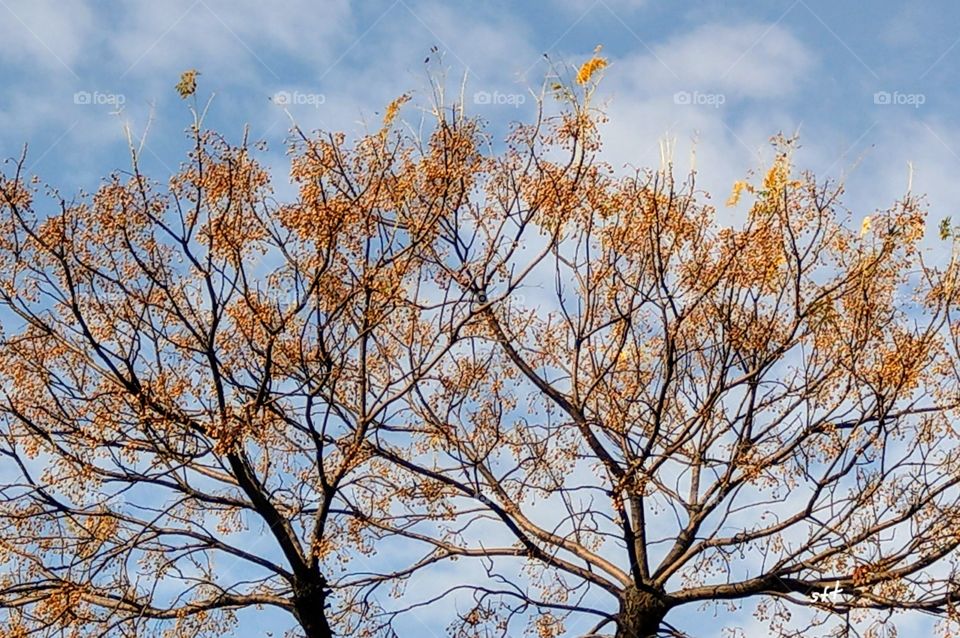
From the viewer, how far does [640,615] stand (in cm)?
1176

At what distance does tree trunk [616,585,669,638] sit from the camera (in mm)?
11758

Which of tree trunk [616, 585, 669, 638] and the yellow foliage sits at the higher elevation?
the yellow foliage

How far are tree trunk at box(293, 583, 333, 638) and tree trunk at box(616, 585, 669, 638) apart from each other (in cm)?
321

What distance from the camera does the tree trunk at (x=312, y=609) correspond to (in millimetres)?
11523

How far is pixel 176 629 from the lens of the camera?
1239 cm

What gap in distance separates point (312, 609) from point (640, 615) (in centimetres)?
354

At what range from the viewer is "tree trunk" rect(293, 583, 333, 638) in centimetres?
1152

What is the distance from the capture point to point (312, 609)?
38.0 ft

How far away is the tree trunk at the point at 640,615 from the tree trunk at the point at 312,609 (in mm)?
3207

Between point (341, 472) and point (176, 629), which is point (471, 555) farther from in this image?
point (176, 629)

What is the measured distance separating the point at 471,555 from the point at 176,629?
11.4 feet

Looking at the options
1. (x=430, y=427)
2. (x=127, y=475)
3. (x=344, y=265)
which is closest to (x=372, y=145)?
(x=344, y=265)

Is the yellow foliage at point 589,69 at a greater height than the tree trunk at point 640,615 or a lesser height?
greater

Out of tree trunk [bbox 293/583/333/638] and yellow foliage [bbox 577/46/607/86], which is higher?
yellow foliage [bbox 577/46/607/86]
